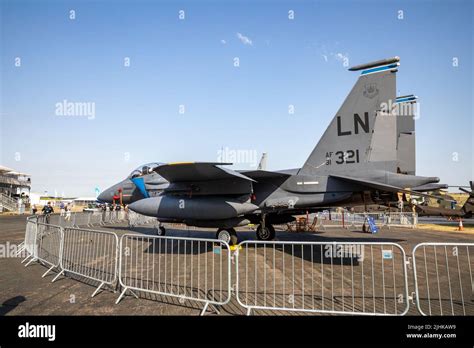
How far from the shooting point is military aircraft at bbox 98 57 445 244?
829 cm

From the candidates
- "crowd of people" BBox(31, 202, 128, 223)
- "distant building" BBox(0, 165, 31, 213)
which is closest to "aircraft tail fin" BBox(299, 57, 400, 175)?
"crowd of people" BBox(31, 202, 128, 223)

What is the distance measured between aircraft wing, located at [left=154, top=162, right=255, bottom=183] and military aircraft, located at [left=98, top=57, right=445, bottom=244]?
0.10 ft

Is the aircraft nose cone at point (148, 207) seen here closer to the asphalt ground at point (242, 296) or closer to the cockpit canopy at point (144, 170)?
the cockpit canopy at point (144, 170)

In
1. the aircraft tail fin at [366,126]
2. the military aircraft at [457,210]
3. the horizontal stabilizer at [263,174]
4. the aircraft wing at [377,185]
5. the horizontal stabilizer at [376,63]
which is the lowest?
the military aircraft at [457,210]

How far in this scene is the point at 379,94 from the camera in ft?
27.5

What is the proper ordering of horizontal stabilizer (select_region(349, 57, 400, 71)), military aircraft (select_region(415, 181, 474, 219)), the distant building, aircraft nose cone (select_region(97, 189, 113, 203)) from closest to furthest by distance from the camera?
horizontal stabilizer (select_region(349, 57, 400, 71)) → aircraft nose cone (select_region(97, 189, 113, 203)) → military aircraft (select_region(415, 181, 474, 219)) → the distant building

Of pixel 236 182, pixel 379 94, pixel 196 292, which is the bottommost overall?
pixel 196 292

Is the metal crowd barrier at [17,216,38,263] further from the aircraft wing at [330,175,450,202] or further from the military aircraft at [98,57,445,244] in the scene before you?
the aircraft wing at [330,175,450,202]

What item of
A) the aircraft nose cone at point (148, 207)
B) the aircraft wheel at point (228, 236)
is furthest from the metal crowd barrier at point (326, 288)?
the aircraft nose cone at point (148, 207)

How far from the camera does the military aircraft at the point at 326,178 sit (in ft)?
27.2

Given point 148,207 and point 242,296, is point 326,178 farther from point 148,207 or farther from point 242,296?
point 148,207
